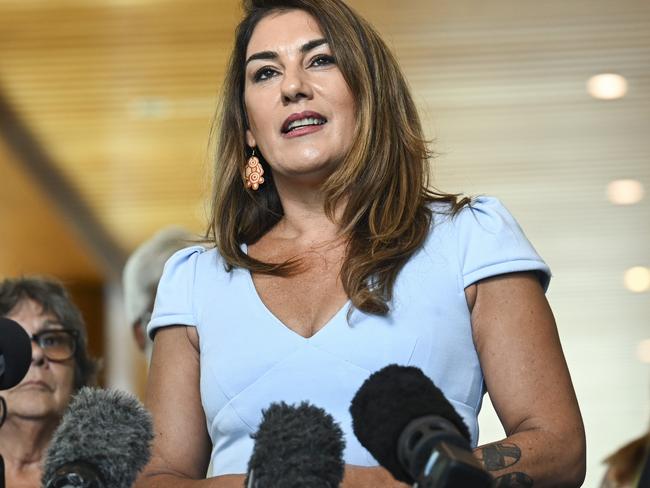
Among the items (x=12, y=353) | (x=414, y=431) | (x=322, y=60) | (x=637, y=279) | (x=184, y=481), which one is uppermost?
(x=637, y=279)

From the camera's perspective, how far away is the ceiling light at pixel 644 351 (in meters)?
12.7

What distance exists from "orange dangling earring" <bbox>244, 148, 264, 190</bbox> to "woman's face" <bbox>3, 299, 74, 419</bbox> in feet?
4.60

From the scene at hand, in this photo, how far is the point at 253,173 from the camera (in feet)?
8.13

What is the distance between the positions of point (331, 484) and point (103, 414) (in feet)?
1.06

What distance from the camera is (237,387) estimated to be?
7.02 feet

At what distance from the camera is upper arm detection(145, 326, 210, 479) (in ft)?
7.25

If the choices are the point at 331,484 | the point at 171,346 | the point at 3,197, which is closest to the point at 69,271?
the point at 3,197

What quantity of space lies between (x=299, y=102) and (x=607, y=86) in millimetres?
7019

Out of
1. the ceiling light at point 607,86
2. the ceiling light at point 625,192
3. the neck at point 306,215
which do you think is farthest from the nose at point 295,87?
the ceiling light at point 625,192

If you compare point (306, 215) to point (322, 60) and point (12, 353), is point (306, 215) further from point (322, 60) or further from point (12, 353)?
point (12, 353)

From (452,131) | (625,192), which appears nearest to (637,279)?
(625,192)

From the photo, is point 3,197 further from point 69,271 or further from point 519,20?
point 519,20

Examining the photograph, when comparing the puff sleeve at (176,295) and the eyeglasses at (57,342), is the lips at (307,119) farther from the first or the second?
the eyeglasses at (57,342)

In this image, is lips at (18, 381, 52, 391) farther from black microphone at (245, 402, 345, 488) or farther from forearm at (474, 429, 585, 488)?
black microphone at (245, 402, 345, 488)
